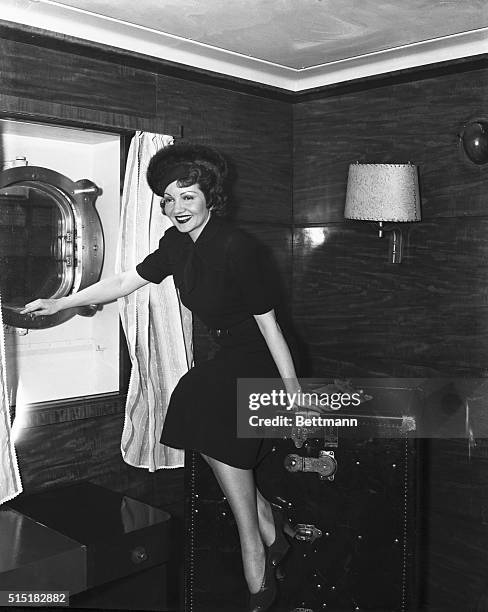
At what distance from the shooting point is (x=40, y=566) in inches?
77.0

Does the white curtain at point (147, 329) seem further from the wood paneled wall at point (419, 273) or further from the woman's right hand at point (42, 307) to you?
the wood paneled wall at point (419, 273)

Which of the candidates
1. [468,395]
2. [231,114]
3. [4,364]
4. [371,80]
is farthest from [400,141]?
[4,364]

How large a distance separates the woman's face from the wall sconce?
36cm

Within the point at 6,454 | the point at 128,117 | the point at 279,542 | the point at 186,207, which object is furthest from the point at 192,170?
the point at 279,542

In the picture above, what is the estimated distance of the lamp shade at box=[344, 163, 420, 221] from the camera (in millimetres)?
1783

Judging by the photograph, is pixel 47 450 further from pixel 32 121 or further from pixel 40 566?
pixel 32 121

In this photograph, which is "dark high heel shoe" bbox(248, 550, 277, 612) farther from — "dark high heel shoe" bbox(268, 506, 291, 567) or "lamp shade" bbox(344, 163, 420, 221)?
"lamp shade" bbox(344, 163, 420, 221)

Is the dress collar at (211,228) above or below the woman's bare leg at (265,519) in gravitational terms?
above

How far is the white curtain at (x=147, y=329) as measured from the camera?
1.89 meters

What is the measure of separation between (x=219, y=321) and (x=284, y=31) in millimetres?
712

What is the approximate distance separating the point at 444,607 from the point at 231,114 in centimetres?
135

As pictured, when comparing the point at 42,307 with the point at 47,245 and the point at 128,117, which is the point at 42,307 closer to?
the point at 47,245

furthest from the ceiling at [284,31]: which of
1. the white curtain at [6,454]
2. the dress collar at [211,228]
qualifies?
the white curtain at [6,454]

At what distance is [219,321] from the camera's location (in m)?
1.87
